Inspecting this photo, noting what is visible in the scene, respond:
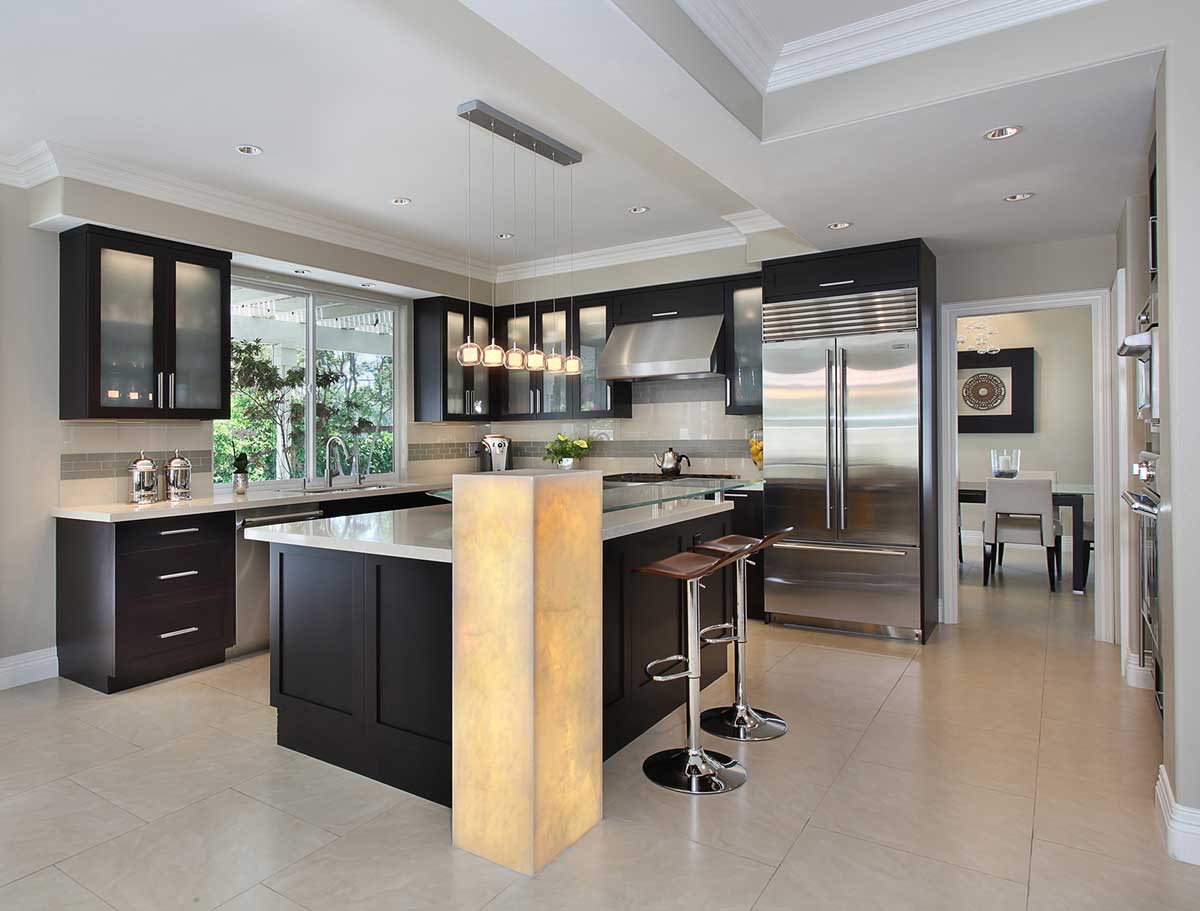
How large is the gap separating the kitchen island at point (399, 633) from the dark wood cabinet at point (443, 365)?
2997 mm

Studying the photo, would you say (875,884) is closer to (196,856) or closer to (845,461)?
(196,856)

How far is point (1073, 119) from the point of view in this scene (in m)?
2.90

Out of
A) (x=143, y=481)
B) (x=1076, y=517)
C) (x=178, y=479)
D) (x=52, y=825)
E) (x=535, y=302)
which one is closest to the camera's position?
(x=52, y=825)

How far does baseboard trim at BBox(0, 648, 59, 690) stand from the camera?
3.89m

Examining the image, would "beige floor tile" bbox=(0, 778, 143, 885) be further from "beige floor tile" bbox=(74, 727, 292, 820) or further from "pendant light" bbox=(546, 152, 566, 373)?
"pendant light" bbox=(546, 152, 566, 373)

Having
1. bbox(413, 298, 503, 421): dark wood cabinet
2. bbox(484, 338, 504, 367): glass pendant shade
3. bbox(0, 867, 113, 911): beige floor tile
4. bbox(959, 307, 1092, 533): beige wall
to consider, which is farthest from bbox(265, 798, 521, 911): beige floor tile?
bbox(959, 307, 1092, 533): beige wall

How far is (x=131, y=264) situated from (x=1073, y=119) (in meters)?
4.59

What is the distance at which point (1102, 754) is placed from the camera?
9.71 ft

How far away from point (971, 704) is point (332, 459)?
4.51m

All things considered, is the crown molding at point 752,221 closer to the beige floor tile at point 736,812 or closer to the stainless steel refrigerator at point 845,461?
the stainless steel refrigerator at point 845,461

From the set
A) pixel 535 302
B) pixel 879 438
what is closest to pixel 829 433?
pixel 879 438

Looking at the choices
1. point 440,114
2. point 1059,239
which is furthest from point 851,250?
point 440,114

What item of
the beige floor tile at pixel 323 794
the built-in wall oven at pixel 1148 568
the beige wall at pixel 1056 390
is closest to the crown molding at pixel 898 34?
the built-in wall oven at pixel 1148 568

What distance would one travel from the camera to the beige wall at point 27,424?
3912 millimetres
